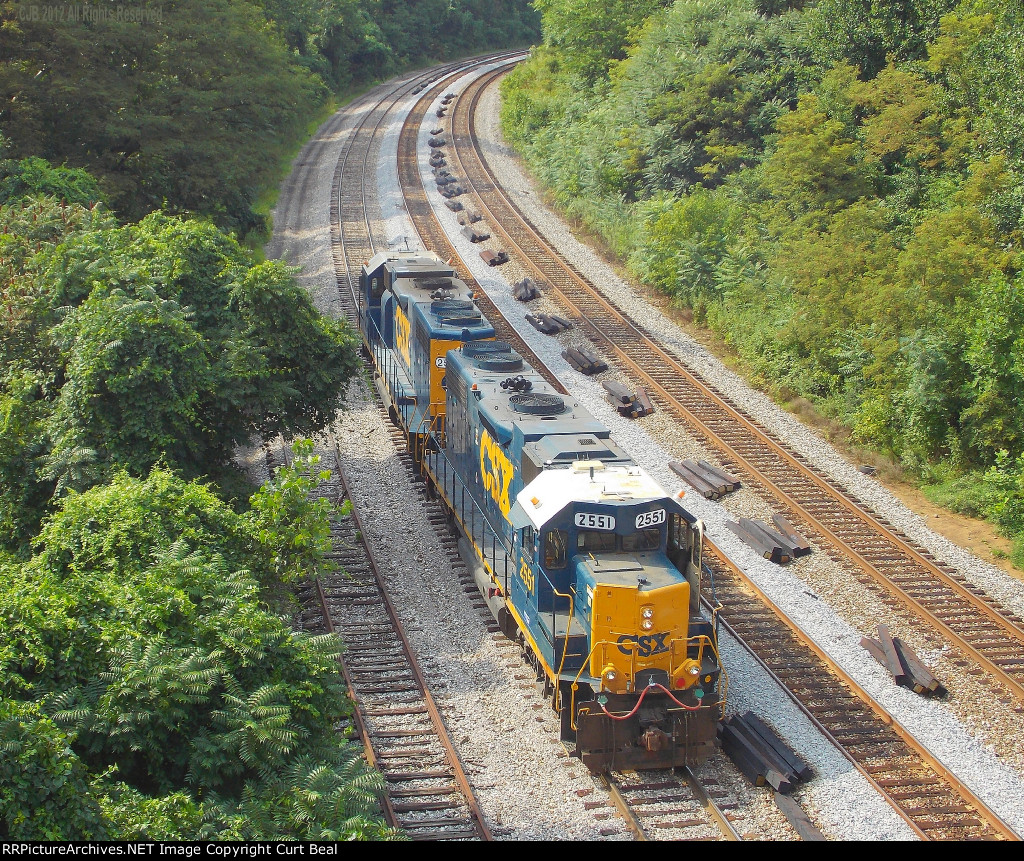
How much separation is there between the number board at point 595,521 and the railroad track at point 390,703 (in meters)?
3.53

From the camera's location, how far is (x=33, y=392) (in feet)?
55.0

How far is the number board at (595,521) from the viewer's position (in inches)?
500

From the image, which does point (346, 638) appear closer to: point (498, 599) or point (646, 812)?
point (498, 599)

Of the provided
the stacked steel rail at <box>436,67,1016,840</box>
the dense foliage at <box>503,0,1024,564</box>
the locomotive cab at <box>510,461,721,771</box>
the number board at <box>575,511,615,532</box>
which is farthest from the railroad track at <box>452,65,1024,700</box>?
the number board at <box>575,511,615,532</box>

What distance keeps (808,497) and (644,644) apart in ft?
32.1

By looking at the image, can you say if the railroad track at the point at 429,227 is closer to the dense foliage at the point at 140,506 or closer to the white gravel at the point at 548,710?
the white gravel at the point at 548,710

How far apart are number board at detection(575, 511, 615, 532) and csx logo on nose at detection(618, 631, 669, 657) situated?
141 cm

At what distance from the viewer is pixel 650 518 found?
42.0 ft

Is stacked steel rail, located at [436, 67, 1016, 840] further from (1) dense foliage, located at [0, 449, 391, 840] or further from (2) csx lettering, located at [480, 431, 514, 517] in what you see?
(1) dense foliage, located at [0, 449, 391, 840]

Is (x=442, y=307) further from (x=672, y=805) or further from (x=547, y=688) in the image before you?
(x=672, y=805)

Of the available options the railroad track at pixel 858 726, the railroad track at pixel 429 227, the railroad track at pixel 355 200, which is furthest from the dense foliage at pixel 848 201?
the railroad track at pixel 355 200

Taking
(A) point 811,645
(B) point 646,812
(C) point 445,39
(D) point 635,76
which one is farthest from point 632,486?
(C) point 445,39

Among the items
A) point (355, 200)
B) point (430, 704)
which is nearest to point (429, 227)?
point (355, 200)

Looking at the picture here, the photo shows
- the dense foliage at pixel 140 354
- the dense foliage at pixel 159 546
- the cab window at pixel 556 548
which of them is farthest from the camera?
the dense foliage at pixel 140 354
